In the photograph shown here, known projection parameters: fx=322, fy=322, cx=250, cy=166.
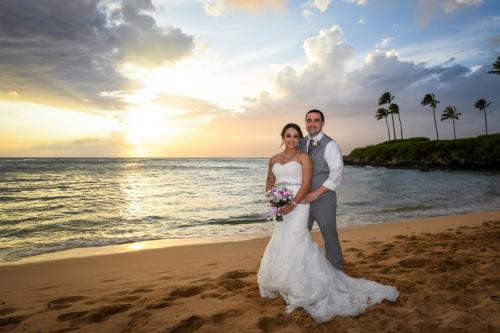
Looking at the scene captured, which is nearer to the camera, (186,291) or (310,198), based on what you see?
(310,198)

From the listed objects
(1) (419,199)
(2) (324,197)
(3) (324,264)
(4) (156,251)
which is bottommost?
(1) (419,199)

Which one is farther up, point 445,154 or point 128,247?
point 128,247

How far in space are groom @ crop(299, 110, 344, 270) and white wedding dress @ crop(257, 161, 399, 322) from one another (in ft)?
1.29

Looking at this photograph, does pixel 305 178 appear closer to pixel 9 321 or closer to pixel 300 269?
pixel 300 269

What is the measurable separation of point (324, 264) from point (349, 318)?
2.47 ft

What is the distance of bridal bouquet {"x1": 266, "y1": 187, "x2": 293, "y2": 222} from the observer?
14.3 feet

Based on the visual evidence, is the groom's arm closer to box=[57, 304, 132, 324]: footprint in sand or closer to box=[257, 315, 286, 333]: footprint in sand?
box=[257, 315, 286, 333]: footprint in sand

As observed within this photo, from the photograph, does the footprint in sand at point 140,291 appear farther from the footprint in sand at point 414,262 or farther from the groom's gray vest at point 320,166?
the footprint in sand at point 414,262

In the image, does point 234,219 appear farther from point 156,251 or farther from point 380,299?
point 380,299

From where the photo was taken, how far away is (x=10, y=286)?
6398 millimetres

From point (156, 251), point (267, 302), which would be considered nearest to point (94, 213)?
point (156, 251)

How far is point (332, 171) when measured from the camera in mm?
4684

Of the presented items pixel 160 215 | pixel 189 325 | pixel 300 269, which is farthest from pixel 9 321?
pixel 160 215

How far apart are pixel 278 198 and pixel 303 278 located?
3.62ft
